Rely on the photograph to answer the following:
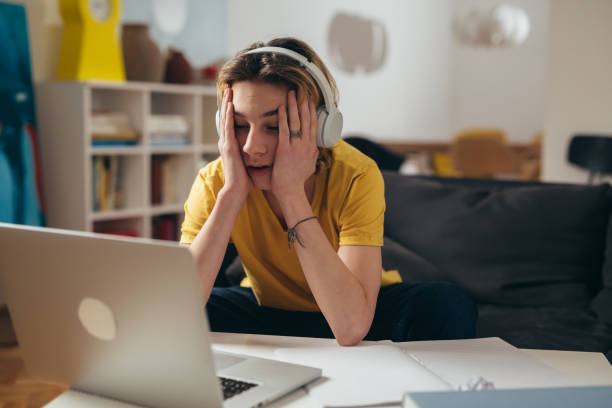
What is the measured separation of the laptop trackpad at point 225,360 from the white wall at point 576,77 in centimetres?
333

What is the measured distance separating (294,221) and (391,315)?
298 millimetres

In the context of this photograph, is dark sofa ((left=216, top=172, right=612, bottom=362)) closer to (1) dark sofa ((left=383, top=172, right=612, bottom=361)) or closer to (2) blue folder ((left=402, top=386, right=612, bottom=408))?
(1) dark sofa ((left=383, top=172, right=612, bottom=361))

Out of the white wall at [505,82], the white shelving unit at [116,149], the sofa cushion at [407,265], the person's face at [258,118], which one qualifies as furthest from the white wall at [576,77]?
the white wall at [505,82]

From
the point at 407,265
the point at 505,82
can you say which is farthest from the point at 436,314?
the point at 505,82

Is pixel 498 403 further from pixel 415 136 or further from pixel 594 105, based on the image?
pixel 415 136

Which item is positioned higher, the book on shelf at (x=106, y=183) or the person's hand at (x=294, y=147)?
the person's hand at (x=294, y=147)

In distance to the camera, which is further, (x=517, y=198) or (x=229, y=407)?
(x=517, y=198)

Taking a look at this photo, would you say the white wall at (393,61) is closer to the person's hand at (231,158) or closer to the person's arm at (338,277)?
the person's hand at (231,158)

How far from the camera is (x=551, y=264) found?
6.64ft

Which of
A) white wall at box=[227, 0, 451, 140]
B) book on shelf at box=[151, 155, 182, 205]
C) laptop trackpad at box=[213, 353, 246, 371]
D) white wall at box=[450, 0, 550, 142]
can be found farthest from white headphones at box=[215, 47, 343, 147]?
white wall at box=[450, 0, 550, 142]

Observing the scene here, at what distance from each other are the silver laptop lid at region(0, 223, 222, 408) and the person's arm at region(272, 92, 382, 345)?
1.22ft

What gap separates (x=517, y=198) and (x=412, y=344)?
3.89 feet

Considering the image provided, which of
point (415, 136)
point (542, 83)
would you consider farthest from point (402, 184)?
point (542, 83)

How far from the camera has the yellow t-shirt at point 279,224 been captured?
133 cm
